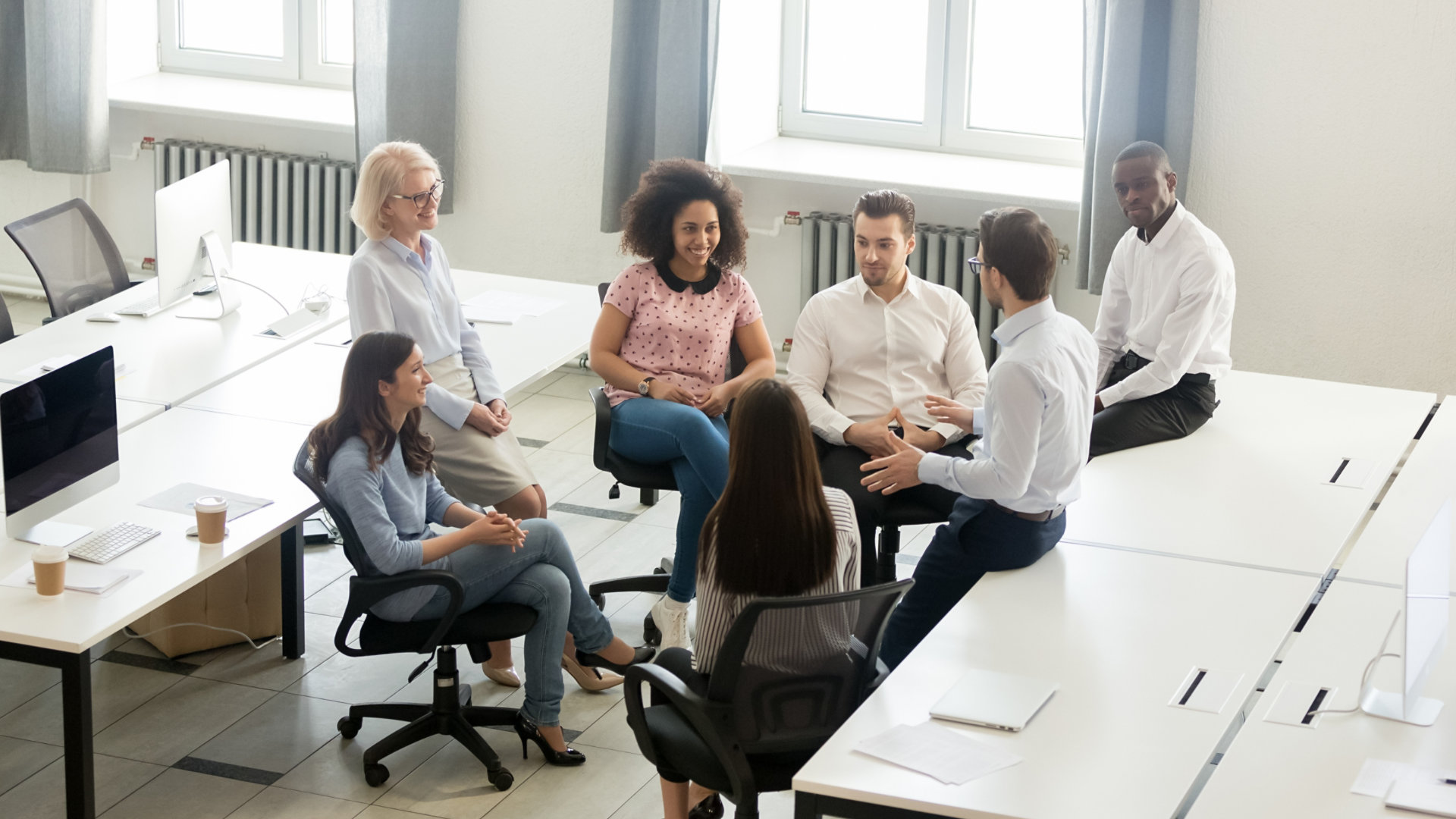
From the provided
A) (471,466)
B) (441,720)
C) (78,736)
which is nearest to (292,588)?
(471,466)

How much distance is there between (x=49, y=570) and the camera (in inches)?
128

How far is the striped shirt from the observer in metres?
2.93

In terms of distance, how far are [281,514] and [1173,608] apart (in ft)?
6.77

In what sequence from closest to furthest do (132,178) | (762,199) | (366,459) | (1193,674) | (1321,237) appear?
(1193,674) < (366,459) < (1321,237) < (762,199) < (132,178)

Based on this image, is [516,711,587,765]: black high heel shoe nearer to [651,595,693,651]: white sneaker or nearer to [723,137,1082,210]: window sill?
[651,595,693,651]: white sneaker

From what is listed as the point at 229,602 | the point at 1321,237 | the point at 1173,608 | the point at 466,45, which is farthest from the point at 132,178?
the point at 1173,608

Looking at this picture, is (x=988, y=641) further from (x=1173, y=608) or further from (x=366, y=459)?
(x=366, y=459)

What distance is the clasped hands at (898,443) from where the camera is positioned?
367cm

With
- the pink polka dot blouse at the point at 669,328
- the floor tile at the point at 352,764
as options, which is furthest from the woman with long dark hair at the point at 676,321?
the floor tile at the point at 352,764

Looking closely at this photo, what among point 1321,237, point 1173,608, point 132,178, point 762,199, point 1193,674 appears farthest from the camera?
point 132,178

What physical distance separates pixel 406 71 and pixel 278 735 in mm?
3594

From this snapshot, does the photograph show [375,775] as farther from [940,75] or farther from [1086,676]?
[940,75]

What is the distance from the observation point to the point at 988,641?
3.12 meters

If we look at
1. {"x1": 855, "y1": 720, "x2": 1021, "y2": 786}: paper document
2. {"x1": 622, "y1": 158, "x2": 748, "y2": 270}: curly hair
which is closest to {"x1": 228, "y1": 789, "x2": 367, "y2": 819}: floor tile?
{"x1": 855, "y1": 720, "x2": 1021, "y2": 786}: paper document
